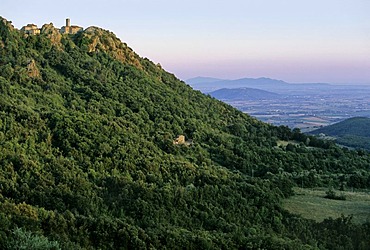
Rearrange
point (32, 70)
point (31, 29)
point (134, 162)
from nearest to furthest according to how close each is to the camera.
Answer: point (134, 162), point (32, 70), point (31, 29)

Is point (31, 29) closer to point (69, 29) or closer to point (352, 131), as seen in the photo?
point (69, 29)

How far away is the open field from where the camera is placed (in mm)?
24531

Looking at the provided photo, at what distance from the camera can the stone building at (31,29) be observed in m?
43.1

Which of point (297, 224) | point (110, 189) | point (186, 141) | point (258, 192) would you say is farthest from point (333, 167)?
point (110, 189)

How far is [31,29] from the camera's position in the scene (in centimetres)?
4362

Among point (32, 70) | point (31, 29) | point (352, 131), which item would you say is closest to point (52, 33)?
point (31, 29)

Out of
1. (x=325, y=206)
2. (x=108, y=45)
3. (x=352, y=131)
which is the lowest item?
(x=352, y=131)

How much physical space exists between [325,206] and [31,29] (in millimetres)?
31615

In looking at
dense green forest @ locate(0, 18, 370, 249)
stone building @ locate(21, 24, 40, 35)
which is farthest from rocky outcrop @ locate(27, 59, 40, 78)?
stone building @ locate(21, 24, 40, 35)

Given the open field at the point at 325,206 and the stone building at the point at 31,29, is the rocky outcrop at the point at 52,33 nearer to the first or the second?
the stone building at the point at 31,29

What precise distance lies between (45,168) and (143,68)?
2757 centimetres

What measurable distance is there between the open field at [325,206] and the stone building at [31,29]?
92.3 ft

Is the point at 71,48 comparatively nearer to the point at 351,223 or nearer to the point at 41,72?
the point at 41,72

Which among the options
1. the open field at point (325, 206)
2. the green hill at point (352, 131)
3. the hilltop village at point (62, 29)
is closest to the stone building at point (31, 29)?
the hilltop village at point (62, 29)
